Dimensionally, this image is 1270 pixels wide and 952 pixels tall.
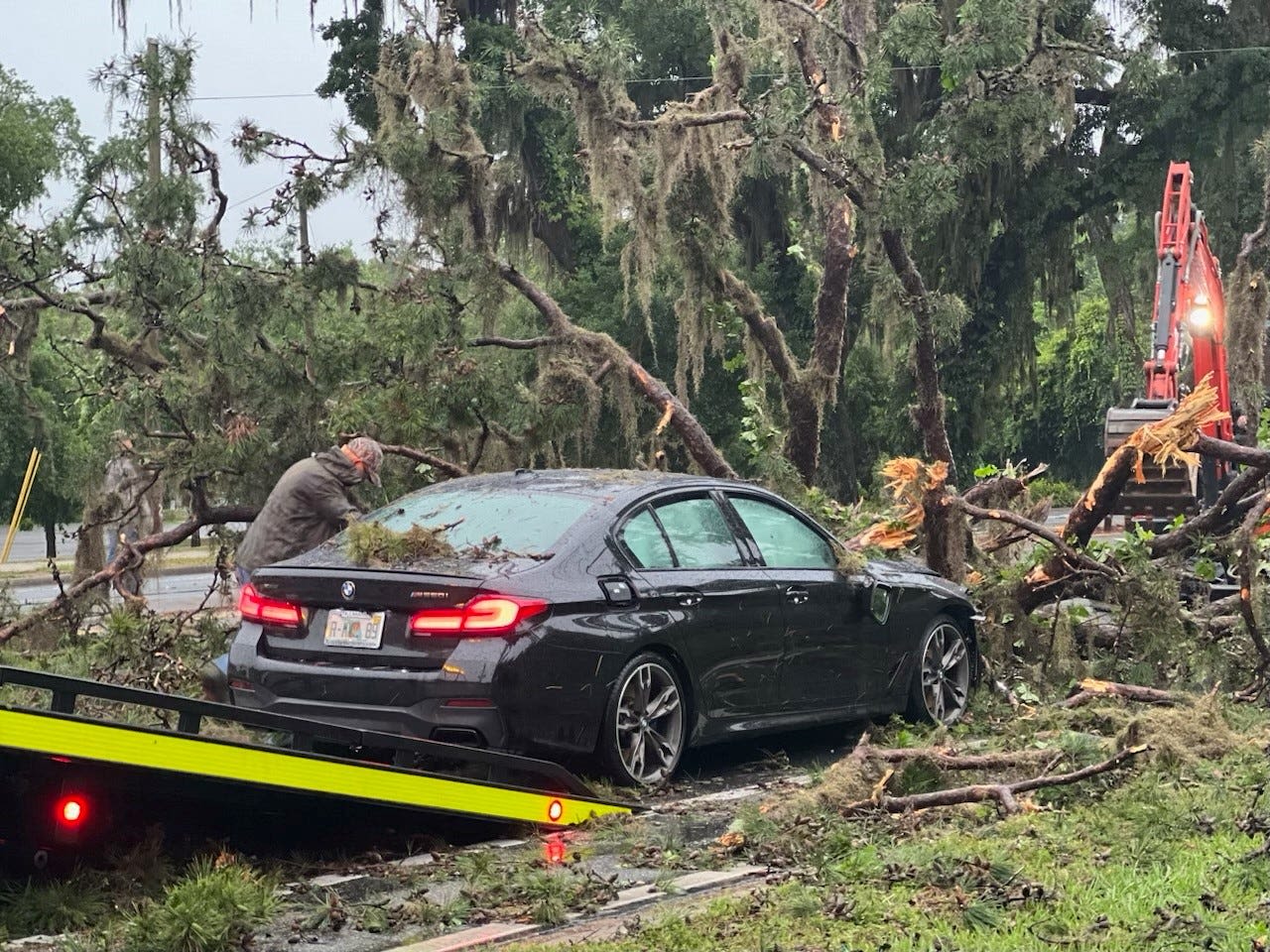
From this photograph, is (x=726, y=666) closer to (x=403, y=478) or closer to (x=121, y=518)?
(x=403, y=478)

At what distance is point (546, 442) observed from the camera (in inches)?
559

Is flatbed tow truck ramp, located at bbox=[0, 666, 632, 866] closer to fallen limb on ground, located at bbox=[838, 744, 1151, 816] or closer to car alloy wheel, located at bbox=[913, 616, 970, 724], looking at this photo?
fallen limb on ground, located at bbox=[838, 744, 1151, 816]

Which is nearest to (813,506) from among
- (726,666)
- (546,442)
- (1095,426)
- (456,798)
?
(546,442)

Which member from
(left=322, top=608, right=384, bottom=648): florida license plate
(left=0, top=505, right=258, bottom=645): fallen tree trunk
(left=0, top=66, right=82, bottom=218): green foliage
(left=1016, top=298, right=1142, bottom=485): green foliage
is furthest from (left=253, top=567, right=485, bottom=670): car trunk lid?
(left=1016, top=298, right=1142, bottom=485): green foliage

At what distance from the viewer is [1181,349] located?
60.4 feet

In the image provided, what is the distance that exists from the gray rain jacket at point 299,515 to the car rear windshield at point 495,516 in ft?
4.57

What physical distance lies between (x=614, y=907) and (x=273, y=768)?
1158 millimetres

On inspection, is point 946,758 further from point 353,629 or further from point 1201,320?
point 1201,320

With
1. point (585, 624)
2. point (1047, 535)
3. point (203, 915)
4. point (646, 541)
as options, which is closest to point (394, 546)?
point (585, 624)

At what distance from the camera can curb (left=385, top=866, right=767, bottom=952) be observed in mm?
5058

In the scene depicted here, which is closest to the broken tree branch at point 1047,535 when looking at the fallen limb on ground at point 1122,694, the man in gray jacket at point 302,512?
the fallen limb on ground at point 1122,694

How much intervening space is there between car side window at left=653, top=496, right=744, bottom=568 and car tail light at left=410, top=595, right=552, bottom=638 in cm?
121

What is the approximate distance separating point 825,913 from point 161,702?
6.97ft

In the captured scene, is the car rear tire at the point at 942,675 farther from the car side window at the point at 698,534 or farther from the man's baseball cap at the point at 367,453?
the man's baseball cap at the point at 367,453
